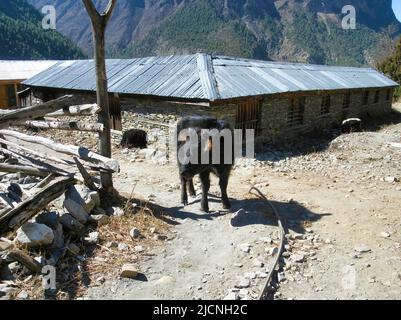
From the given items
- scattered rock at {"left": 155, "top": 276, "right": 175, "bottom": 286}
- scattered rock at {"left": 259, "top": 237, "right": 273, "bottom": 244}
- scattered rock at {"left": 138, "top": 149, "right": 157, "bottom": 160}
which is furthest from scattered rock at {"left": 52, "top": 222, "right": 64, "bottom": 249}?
scattered rock at {"left": 138, "top": 149, "right": 157, "bottom": 160}

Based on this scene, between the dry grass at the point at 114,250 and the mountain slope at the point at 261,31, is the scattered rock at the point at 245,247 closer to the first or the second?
the dry grass at the point at 114,250

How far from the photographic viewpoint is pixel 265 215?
24.5 ft

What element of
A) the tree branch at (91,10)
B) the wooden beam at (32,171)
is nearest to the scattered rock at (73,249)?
the wooden beam at (32,171)

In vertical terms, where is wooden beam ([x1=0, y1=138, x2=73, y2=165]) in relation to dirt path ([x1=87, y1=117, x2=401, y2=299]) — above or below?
above

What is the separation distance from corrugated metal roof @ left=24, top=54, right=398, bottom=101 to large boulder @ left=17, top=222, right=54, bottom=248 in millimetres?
7297

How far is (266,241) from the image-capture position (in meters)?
6.41

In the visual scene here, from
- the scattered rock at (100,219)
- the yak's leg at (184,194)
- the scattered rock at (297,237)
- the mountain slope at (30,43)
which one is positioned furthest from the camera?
the mountain slope at (30,43)

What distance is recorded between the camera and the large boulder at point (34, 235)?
5332 mm

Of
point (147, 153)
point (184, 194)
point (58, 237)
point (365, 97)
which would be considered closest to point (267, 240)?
point (184, 194)

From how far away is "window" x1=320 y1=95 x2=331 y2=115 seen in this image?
18.9 meters

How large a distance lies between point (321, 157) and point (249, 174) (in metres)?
3.76

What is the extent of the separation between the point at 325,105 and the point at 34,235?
55.4ft

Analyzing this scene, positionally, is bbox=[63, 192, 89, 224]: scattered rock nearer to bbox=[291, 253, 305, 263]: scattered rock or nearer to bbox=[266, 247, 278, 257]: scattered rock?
bbox=[266, 247, 278, 257]: scattered rock
